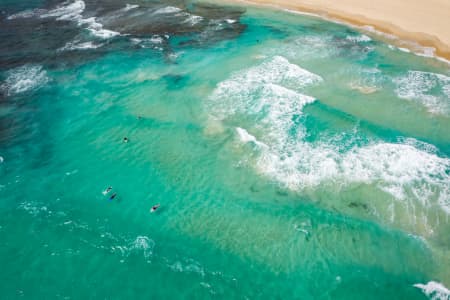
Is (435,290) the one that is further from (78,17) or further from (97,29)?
(78,17)

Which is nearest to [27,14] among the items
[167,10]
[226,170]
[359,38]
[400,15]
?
[167,10]

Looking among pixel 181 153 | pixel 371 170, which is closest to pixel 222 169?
pixel 181 153

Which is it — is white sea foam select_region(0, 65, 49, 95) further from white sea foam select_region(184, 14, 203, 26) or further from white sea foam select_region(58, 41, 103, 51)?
white sea foam select_region(184, 14, 203, 26)

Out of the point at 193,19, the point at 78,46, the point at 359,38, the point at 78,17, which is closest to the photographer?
the point at 359,38

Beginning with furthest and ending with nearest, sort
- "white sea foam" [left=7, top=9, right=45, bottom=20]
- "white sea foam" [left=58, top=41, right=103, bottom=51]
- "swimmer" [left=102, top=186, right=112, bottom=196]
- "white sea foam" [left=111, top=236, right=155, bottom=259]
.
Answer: "white sea foam" [left=7, top=9, right=45, bottom=20] < "white sea foam" [left=58, top=41, right=103, bottom=51] < "swimmer" [left=102, top=186, right=112, bottom=196] < "white sea foam" [left=111, top=236, right=155, bottom=259]

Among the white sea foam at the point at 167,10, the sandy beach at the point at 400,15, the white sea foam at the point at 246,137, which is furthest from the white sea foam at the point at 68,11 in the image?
the white sea foam at the point at 246,137

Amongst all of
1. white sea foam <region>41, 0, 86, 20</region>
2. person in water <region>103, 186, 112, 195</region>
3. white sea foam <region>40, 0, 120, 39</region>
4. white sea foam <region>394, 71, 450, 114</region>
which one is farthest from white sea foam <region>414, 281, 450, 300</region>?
white sea foam <region>41, 0, 86, 20</region>
